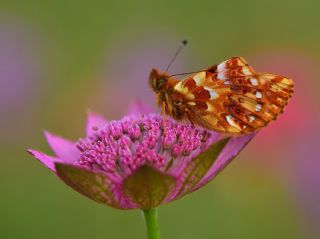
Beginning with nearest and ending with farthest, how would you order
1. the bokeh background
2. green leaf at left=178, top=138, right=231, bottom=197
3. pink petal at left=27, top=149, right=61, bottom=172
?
green leaf at left=178, top=138, right=231, bottom=197
pink petal at left=27, top=149, right=61, bottom=172
the bokeh background

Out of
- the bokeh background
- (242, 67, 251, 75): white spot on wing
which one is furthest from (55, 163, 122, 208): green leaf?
the bokeh background

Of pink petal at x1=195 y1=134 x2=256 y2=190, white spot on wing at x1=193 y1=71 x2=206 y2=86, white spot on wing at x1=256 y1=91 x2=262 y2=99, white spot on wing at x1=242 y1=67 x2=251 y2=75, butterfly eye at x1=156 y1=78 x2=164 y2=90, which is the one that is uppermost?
white spot on wing at x1=242 y1=67 x2=251 y2=75

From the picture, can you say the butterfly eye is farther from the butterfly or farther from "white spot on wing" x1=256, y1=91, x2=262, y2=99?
"white spot on wing" x1=256, y1=91, x2=262, y2=99

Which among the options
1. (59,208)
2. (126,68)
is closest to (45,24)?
(126,68)

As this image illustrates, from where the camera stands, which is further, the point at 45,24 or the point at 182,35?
the point at 45,24

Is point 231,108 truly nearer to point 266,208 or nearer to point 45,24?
point 266,208

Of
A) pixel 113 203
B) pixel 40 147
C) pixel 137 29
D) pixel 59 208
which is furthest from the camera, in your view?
pixel 137 29

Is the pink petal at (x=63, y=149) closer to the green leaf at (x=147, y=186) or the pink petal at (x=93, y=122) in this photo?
the pink petal at (x=93, y=122)

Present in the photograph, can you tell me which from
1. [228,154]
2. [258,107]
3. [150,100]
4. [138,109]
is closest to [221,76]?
[258,107]
